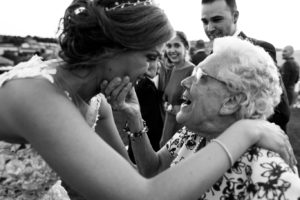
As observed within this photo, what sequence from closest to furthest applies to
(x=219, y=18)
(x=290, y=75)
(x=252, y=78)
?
(x=252, y=78), (x=219, y=18), (x=290, y=75)

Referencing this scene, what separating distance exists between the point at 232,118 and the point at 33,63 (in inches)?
42.5

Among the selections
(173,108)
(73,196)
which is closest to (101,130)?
(173,108)

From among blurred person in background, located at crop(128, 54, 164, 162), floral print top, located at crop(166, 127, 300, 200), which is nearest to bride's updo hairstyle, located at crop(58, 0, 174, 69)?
floral print top, located at crop(166, 127, 300, 200)

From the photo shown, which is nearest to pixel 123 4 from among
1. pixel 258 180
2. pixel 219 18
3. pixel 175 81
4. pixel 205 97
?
pixel 205 97

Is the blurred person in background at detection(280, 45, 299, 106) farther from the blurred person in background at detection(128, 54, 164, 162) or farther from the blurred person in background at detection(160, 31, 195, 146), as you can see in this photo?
the blurred person in background at detection(128, 54, 164, 162)

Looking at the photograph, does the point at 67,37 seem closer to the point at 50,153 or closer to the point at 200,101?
the point at 50,153

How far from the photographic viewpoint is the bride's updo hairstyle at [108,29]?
1.67m

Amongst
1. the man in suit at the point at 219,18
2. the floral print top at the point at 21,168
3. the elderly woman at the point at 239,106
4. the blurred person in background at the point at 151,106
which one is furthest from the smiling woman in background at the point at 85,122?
the blurred person in background at the point at 151,106

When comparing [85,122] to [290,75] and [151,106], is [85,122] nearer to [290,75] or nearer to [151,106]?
[151,106]

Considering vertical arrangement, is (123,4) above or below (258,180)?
above

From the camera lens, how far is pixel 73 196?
5109 mm

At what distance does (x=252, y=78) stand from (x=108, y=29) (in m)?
0.81

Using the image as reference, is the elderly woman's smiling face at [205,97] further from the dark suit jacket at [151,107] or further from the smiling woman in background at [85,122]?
the dark suit jacket at [151,107]

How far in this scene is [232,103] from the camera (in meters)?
2.07
